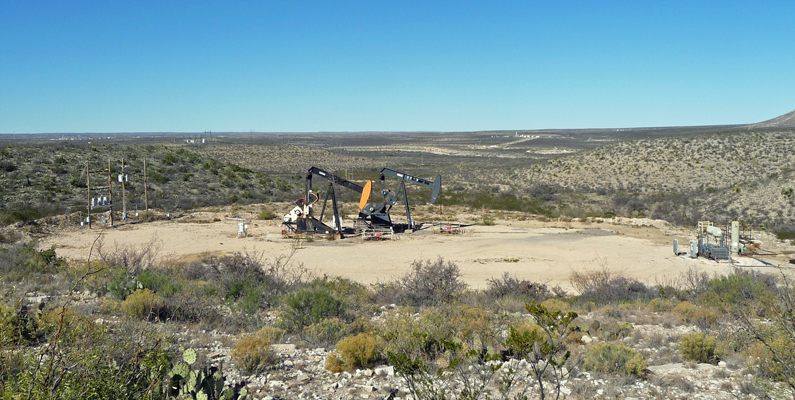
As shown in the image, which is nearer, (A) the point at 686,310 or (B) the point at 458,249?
(A) the point at 686,310

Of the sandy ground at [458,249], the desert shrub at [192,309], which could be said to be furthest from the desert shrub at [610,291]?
the desert shrub at [192,309]

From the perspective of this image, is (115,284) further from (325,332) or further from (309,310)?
(325,332)

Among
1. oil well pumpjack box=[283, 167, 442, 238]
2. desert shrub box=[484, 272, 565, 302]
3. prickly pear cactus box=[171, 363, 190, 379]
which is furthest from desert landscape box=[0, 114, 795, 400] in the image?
oil well pumpjack box=[283, 167, 442, 238]

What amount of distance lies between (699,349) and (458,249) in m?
14.0

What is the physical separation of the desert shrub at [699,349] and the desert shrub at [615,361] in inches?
40.5

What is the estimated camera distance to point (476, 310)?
8.99 metres

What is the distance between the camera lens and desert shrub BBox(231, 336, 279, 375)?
21.7 ft

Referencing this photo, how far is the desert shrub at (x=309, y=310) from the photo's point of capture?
8828 mm

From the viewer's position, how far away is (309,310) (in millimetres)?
9078

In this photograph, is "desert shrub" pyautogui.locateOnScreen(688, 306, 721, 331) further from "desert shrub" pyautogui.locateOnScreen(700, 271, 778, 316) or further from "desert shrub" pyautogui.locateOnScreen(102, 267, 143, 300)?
"desert shrub" pyautogui.locateOnScreen(102, 267, 143, 300)

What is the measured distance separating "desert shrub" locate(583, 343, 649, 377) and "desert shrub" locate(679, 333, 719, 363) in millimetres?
1029

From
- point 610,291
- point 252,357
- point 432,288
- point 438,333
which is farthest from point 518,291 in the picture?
point 252,357

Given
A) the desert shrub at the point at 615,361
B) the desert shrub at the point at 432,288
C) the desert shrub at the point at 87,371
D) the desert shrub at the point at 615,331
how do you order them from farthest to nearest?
the desert shrub at the point at 432,288, the desert shrub at the point at 615,331, the desert shrub at the point at 615,361, the desert shrub at the point at 87,371

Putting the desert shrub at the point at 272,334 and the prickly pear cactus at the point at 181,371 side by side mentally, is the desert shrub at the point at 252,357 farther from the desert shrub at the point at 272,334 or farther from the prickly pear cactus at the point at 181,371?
the prickly pear cactus at the point at 181,371
